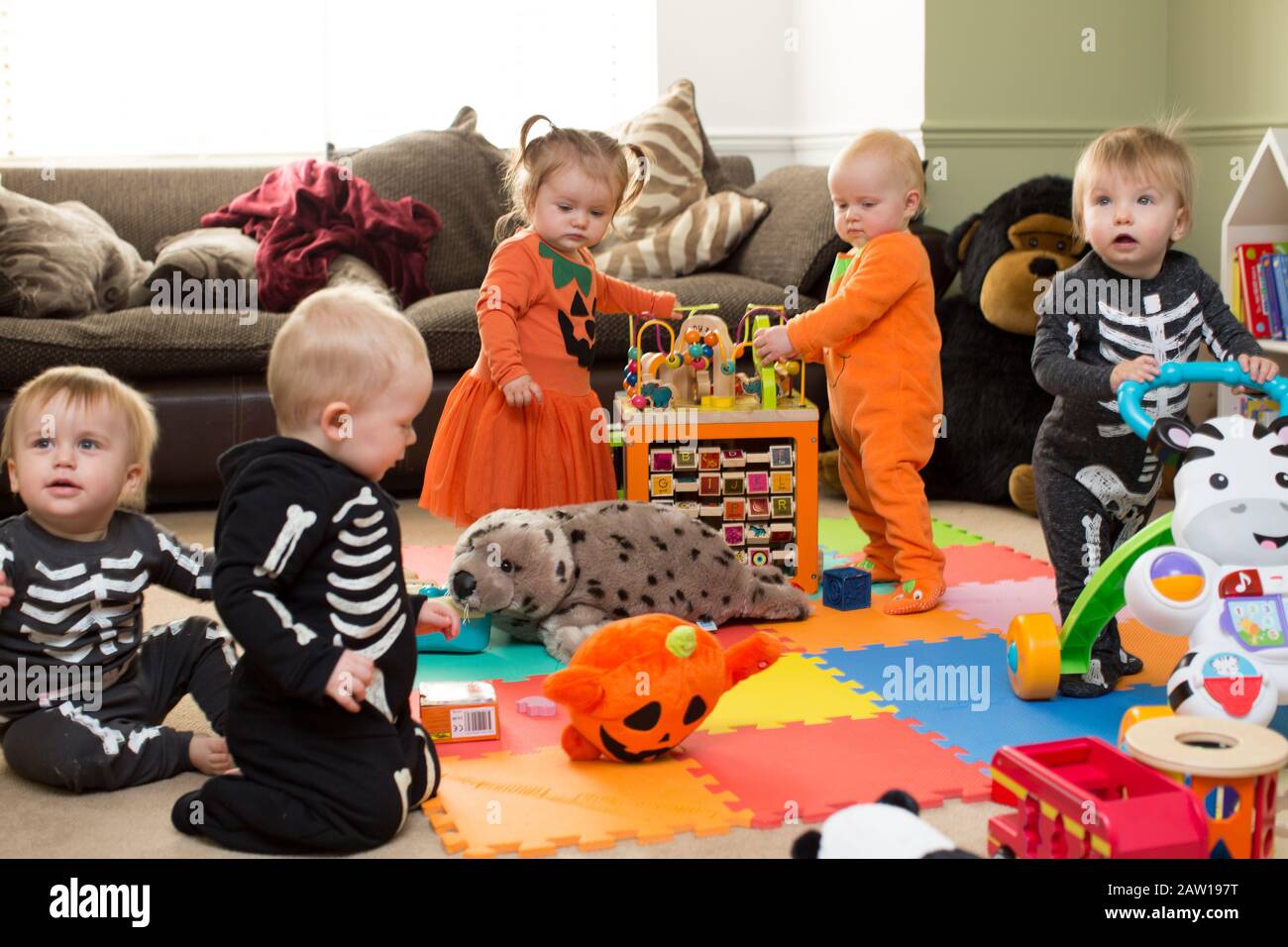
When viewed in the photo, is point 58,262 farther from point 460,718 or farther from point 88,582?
point 460,718

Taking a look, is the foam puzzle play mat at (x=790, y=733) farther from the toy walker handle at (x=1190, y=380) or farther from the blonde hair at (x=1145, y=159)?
the blonde hair at (x=1145, y=159)

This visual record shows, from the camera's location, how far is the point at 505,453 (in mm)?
2521

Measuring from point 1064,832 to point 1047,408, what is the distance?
2115mm

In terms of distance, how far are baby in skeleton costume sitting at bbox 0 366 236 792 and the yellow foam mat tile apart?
0.69 metres

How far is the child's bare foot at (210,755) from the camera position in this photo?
1.74 meters

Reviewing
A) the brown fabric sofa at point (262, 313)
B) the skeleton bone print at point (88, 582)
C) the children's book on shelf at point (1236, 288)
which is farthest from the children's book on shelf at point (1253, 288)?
the skeleton bone print at point (88, 582)

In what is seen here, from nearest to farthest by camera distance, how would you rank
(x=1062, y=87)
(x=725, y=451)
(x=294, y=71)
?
(x=725, y=451) → (x=1062, y=87) → (x=294, y=71)

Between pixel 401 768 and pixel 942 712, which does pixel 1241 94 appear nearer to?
pixel 942 712

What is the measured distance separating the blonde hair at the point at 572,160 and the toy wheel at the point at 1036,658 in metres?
1.08

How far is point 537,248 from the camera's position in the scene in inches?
99.5

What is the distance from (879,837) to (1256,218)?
2321 millimetres

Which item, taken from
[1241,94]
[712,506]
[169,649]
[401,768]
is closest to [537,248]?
[712,506]

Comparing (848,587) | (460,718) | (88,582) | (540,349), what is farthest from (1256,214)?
(88,582)

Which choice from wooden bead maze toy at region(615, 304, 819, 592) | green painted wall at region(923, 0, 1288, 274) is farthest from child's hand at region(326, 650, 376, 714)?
green painted wall at region(923, 0, 1288, 274)
